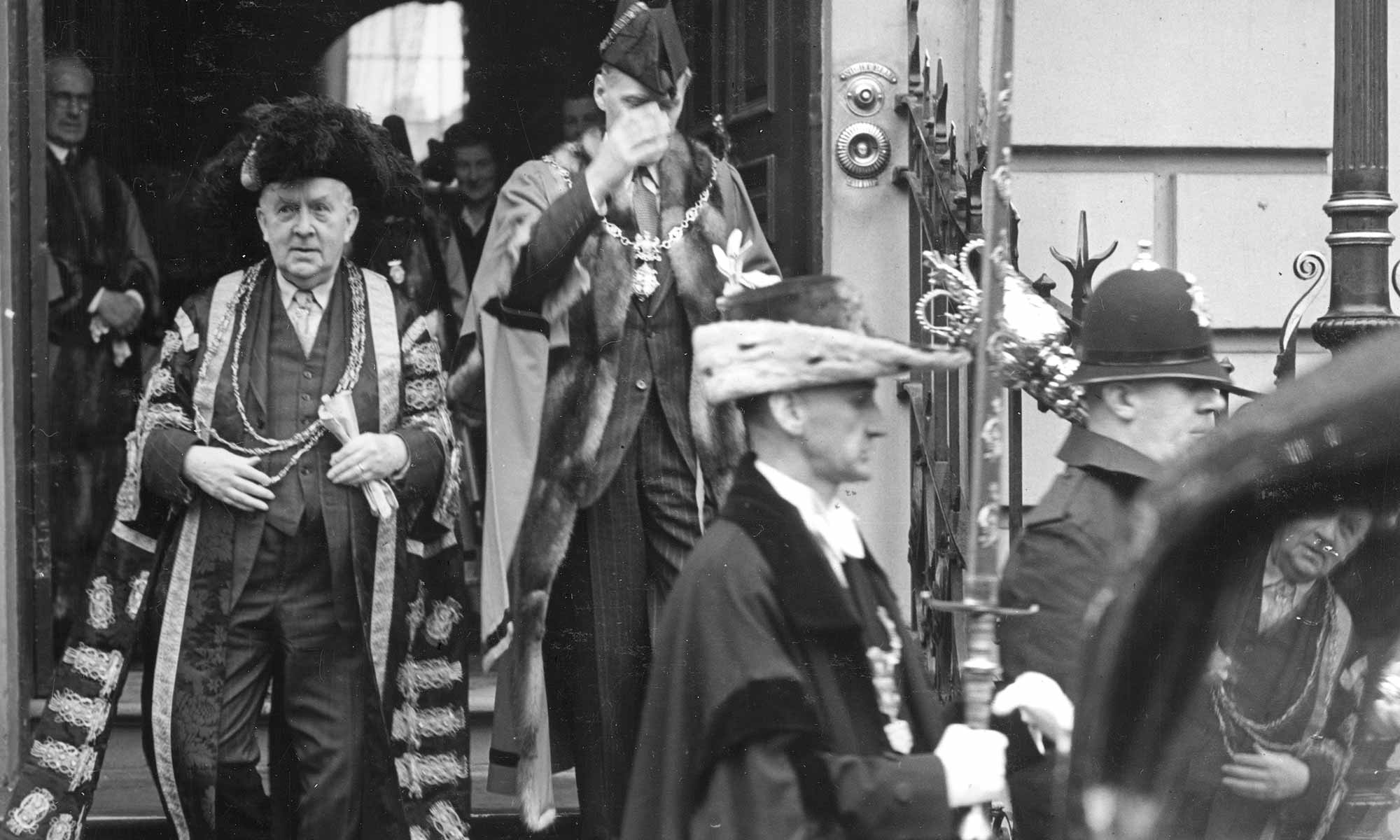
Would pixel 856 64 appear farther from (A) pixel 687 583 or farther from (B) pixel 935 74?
(A) pixel 687 583

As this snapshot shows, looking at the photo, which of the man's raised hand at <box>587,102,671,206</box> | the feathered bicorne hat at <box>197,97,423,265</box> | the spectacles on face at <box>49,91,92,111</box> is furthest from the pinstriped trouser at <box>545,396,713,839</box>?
the spectacles on face at <box>49,91,92,111</box>

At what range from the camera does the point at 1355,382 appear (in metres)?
2.29

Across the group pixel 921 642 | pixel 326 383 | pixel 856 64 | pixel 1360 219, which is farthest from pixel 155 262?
pixel 1360 219

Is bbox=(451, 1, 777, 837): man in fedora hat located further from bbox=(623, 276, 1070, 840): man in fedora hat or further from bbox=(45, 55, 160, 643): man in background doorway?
bbox=(45, 55, 160, 643): man in background doorway

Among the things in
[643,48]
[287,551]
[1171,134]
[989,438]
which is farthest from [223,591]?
[1171,134]

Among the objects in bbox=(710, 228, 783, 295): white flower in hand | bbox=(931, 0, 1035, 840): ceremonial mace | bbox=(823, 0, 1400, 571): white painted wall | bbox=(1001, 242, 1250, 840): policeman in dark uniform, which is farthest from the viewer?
bbox=(823, 0, 1400, 571): white painted wall

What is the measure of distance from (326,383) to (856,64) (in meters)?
2.11

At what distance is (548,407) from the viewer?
5.47m

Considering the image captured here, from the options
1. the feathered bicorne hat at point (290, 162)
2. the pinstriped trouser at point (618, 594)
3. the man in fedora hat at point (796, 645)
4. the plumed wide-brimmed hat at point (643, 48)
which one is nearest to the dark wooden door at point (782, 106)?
the plumed wide-brimmed hat at point (643, 48)

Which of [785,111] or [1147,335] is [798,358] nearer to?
[1147,335]

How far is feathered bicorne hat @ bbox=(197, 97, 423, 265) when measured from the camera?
5.40 meters

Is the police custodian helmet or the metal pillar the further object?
the metal pillar

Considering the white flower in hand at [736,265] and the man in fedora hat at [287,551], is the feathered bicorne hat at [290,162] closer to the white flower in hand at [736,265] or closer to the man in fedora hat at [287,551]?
the man in fedora hat at [287,551]

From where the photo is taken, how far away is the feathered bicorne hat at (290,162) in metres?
5.40
